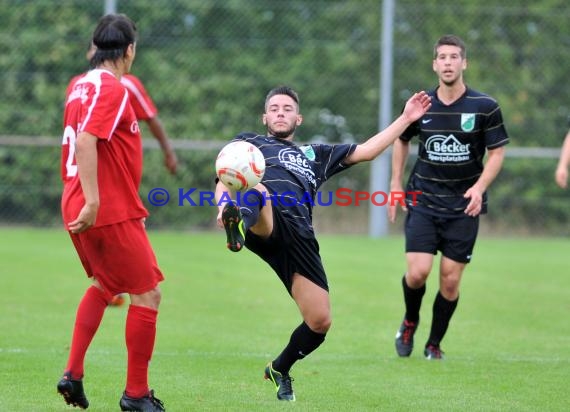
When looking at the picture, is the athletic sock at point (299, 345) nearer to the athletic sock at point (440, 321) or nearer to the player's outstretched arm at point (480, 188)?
the athletic sock at point (440, 321)

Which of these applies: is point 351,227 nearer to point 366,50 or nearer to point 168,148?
point 366,50

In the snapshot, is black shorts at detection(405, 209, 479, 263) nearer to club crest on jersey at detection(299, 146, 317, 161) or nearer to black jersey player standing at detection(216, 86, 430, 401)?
black jersey player standing at detection(216, 86, 430, 401)

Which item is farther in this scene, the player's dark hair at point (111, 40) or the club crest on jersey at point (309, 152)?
the club crest on jersey at point (309, 152)

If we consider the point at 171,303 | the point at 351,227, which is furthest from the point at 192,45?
the point at 171,303

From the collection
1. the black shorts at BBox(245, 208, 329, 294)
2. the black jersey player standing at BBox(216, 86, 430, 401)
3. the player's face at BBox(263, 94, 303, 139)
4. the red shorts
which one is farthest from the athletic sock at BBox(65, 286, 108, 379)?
the player's face at BBox(263, 94, 303, 139)

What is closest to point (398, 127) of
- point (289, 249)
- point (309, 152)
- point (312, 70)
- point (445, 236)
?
point (309, 152)

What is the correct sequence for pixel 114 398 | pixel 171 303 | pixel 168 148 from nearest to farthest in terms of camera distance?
1. pixel 114 398
2. pixel 168 148
3. pixel 171 303

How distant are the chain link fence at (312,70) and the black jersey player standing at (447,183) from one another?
1043 centimetres

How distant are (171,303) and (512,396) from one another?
4.62 metres

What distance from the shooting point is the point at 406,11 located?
714 inches

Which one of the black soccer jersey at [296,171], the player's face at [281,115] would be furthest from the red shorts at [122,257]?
the player's face at [281,115]

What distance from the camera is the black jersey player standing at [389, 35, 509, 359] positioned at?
737 cm

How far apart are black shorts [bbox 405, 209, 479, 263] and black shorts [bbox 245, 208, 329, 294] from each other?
1760mm

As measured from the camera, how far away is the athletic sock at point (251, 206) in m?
5.41
